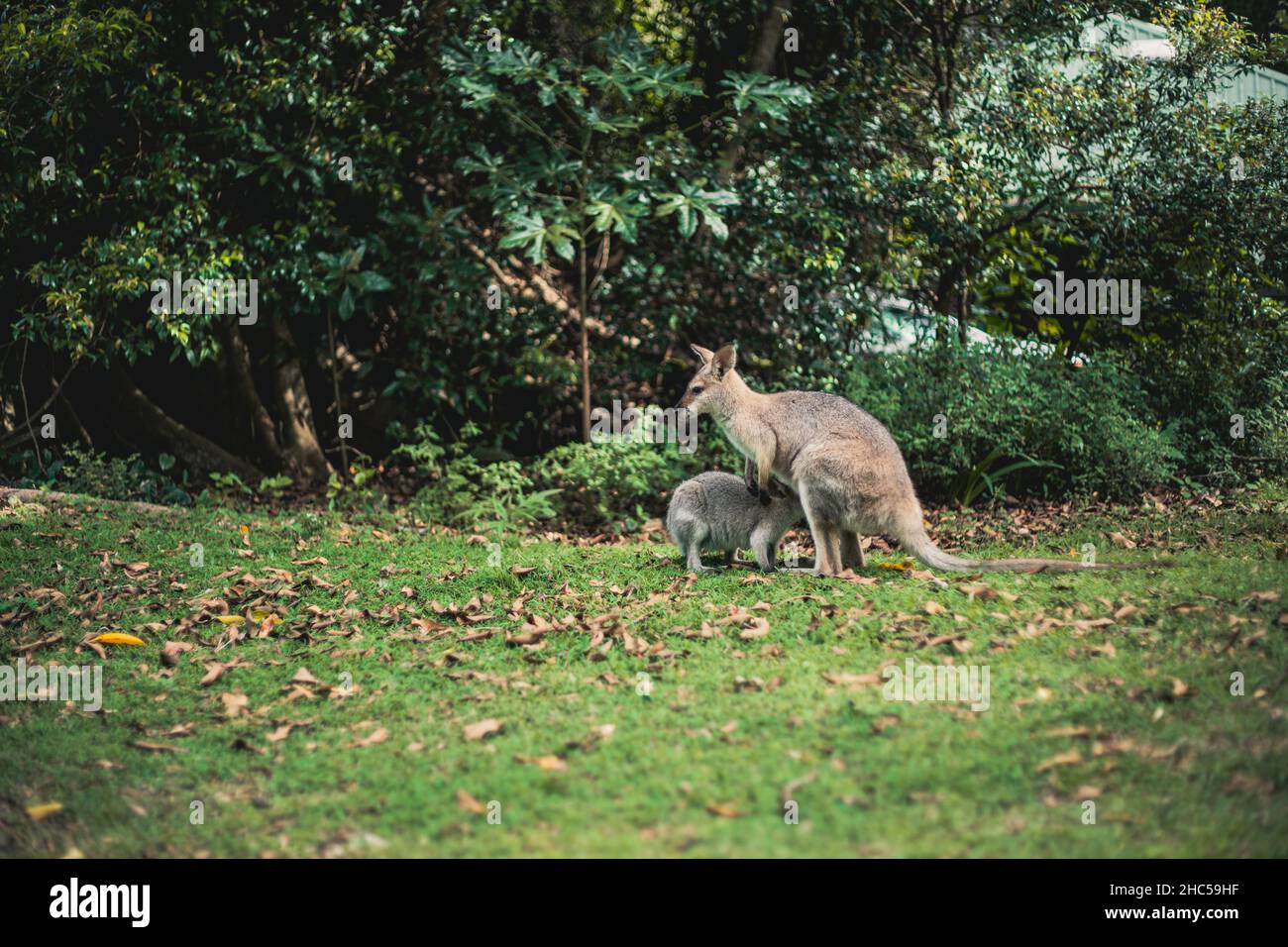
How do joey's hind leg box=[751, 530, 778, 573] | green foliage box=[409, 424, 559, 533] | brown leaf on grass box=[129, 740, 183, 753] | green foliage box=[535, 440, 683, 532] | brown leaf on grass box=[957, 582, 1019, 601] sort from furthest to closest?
green foliage box=[535, 440, 683, 532]
green foliage box=[409, 424, 559, 533]
joey's hind leg box=[751, 530, 778, 573]
brown leaf on grass box=[957, 582, 1019, 601]
brown leaf on grass box=[129, 740, 183, 753]

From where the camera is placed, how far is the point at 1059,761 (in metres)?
4.64

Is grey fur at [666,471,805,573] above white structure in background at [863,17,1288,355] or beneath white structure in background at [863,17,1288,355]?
beneath

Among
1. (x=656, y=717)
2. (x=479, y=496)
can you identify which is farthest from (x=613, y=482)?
(x=656, y=717)

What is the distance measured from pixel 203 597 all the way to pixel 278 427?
511 cm

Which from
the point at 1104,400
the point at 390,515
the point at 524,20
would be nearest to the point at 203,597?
the point at 390,515

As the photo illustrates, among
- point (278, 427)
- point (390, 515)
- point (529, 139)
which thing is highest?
point (529, 139)

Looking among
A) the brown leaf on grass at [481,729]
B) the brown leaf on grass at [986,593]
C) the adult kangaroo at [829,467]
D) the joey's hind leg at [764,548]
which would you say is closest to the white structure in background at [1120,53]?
the adult kangaroo at [829,467]

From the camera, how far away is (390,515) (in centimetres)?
1087

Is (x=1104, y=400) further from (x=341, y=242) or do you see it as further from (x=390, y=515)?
(x=341, y=242)

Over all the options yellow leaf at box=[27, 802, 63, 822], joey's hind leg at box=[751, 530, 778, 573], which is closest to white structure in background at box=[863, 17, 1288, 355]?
joey's hind leg at box=[751, 530, 778, 573]

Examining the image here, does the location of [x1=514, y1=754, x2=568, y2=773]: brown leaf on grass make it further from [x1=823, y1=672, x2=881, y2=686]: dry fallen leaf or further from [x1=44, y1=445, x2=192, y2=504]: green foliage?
[x1=44, y1=445, x2=192, y2=504]: green foliage

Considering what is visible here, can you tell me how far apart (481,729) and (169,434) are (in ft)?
27.7

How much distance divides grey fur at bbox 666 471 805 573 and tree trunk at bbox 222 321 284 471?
232 inches

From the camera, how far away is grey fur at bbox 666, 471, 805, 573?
823 centimetres
